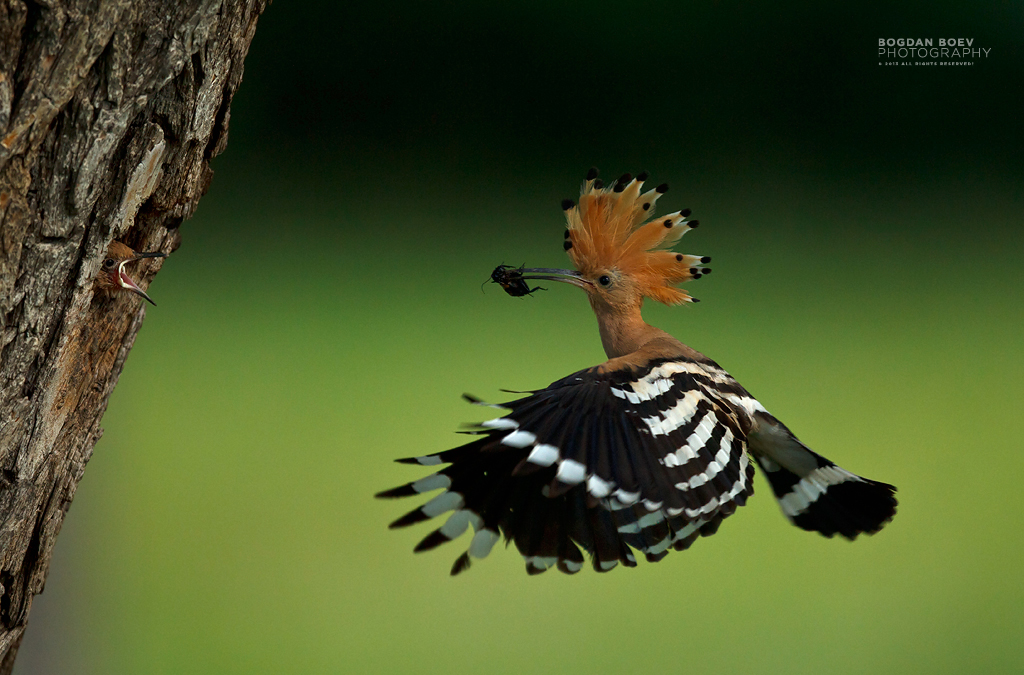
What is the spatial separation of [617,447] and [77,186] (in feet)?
1.59

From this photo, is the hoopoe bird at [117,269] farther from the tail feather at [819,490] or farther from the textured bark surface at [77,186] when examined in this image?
the tail feather at [819,490]

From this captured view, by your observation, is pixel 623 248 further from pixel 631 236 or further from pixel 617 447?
pixel 617 447

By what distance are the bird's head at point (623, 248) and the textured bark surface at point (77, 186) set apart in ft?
1.28

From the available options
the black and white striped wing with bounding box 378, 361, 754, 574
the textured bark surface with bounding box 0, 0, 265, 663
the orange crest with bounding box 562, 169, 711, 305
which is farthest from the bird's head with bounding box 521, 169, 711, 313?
the textured bark surface with bounding box 0, 0, 265, 663

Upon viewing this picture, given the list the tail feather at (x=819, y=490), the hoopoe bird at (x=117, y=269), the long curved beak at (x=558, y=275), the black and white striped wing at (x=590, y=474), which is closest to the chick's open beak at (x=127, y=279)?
the hoopoe bird at (x=117, y=269)

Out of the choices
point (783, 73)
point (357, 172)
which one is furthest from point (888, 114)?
point (357, 172)

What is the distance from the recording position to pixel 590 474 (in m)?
0.71

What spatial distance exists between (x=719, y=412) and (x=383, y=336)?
2.07 m

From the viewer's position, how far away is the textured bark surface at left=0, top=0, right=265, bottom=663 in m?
0.60

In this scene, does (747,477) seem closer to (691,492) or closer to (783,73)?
(691,492)

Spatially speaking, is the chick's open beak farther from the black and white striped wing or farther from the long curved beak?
the long curved beak

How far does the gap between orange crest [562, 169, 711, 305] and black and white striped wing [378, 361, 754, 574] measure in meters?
0.15

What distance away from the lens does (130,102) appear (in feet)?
2.11

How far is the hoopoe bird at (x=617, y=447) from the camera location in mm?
722
